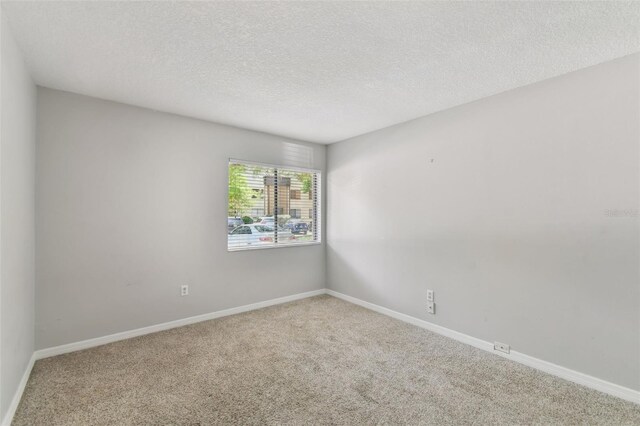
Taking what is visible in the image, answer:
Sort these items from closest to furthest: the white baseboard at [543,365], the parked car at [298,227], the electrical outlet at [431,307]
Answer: the white baseboard at [543,365], the electrical outlet at [431,307], the parked car at [298,227]

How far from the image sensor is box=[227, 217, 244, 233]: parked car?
12.2 ft

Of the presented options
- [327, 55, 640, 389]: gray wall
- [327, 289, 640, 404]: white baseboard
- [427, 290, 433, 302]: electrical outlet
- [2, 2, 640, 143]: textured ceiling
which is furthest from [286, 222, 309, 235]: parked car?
[427, 290, 433, 302]: electrical outlet

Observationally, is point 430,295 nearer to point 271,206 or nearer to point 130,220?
point 271,206

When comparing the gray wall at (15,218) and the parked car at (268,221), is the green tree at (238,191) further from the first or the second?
the gray wall at (15,218)

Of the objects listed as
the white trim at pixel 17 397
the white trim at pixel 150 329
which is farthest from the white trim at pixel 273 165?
the white trim at pixel 17 397

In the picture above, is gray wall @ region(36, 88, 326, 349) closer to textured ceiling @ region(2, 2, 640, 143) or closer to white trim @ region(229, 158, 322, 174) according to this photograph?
white trim @ region(229, 158, 322, 174)

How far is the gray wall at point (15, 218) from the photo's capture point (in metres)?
1.71

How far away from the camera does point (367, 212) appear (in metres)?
3.98

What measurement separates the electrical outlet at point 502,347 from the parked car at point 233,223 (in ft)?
10.0

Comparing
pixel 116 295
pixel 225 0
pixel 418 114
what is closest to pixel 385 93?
pixel 418 114

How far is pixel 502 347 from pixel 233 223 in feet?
10.3

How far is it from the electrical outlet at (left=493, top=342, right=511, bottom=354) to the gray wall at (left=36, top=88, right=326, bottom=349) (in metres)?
2.67

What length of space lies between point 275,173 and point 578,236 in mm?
3321


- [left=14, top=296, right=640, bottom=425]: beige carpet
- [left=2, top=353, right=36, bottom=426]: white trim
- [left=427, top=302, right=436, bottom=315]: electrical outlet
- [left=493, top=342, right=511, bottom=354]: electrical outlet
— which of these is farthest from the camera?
[left=427, top=302, right=436, bottom=315]: electrical outlet
